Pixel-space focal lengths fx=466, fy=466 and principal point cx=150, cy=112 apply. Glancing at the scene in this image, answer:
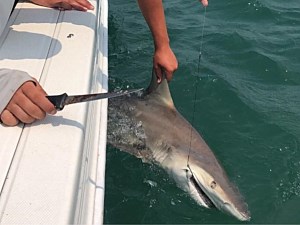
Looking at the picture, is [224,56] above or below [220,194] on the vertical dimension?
below

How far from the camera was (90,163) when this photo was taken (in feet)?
5.35

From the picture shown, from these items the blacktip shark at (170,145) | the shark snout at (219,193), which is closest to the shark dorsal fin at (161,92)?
the blacktip shark at (170,145)

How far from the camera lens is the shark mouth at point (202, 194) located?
7.55 ft

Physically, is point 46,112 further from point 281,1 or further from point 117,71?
point 281,1

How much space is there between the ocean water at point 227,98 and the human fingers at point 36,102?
823 millimetres

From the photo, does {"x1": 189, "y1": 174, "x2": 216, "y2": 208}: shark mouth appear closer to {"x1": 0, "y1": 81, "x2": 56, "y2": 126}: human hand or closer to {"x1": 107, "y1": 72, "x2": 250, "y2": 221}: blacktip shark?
{"x1": 107, "y1": 72, "x2": 250, "y2": 221}: blacktip shark

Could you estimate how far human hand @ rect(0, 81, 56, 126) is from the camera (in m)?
1.59

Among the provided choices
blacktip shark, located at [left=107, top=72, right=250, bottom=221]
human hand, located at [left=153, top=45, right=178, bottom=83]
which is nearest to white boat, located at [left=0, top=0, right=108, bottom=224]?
human hand, located at [left=153, top=45, right=178, bottom=83]

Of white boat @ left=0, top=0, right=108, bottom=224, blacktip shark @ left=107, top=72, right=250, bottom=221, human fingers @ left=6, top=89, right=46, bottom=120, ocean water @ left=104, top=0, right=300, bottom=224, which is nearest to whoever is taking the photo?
white boat @ left=0, top=0, right=108, bottom=224

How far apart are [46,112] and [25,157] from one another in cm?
20

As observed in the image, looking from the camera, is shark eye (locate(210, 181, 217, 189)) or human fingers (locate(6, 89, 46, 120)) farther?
shark eye (locate(210, 181, 217, 189))

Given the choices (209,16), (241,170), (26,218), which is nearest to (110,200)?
(241,170)

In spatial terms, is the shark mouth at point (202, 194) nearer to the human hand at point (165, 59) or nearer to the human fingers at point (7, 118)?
the human hand at point (165, 59)

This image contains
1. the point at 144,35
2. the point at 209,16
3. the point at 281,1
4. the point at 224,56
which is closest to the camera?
the point at 224,56
